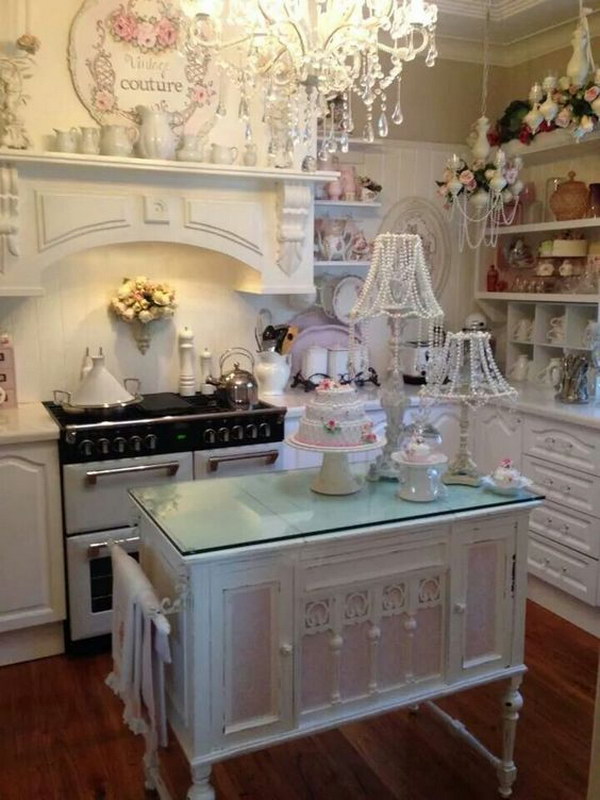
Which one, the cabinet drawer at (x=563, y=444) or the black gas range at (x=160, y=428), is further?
the cabinet drawer at (x=563, y=444)

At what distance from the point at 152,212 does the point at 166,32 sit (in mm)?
799

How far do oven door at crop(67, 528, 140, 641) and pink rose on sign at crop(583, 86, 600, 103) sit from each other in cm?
277

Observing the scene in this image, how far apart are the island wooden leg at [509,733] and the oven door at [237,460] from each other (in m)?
1.45

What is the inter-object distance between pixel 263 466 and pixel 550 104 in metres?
2.22

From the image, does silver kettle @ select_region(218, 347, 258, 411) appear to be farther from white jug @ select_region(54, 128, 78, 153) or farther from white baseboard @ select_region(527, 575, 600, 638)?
white baseboard @ select_region(527, 575, 600, 638)

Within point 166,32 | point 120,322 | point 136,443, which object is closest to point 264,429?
point 136,443

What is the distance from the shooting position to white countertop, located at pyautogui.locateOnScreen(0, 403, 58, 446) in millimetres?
2941

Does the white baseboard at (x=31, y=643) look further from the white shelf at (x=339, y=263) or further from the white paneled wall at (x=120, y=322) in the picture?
the white shelf at (x=339, y=263)

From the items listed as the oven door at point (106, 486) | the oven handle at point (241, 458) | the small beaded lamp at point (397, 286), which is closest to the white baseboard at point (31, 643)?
the oven door at point (106, 486)

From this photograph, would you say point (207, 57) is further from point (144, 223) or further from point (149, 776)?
point (149, 776)

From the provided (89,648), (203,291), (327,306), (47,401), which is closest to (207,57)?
(203,291)

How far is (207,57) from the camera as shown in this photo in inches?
133

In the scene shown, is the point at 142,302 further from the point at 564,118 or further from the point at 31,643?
the point at 564,118

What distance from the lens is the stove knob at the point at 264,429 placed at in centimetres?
344
